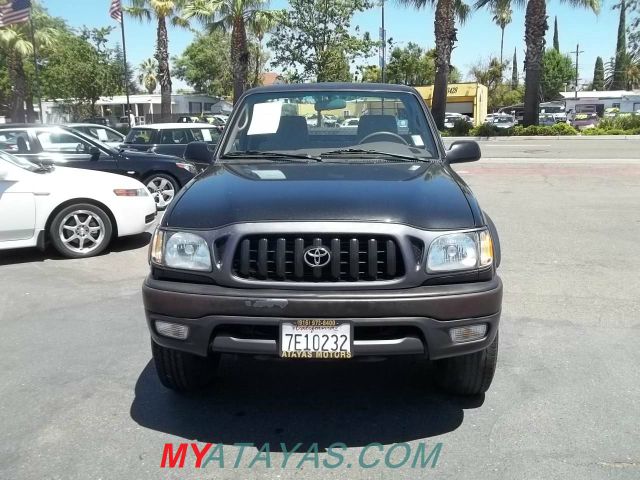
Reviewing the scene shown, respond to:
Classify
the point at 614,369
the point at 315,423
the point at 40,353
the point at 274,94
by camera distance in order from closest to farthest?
the point at 315,423 → the point at 614,369 → the point at 40,353 → the point at 274,94

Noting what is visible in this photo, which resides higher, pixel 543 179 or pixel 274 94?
pixel 274 94

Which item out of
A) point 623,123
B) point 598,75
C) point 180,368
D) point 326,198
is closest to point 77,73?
point 623,123

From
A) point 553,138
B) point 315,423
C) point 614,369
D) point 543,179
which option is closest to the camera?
point 315,423

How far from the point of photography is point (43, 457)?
10.1 feet

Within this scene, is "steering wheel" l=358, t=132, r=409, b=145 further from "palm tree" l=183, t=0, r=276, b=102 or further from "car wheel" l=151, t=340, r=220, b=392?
"palm tree" l=183, t=0, r=276, b=102

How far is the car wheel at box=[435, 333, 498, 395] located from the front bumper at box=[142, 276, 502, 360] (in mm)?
282

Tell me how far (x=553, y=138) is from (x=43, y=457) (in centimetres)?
2569

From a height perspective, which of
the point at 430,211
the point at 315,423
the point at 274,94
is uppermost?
the point at 274,94

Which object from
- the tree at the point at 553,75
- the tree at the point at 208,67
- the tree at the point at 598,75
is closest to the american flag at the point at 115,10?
the tree at the point at 208,67

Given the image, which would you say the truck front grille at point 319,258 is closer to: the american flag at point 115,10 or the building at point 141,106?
the american flag at point 115,10

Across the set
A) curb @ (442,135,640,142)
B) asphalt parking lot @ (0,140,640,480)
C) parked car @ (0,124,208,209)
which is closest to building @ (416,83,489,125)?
curb @ (442,135,640,142)

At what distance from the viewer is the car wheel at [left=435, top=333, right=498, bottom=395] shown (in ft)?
11.1

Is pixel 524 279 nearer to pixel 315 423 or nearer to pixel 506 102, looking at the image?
pixel 315 423

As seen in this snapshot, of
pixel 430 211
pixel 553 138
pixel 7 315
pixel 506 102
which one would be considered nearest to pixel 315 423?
pixel 430 211
